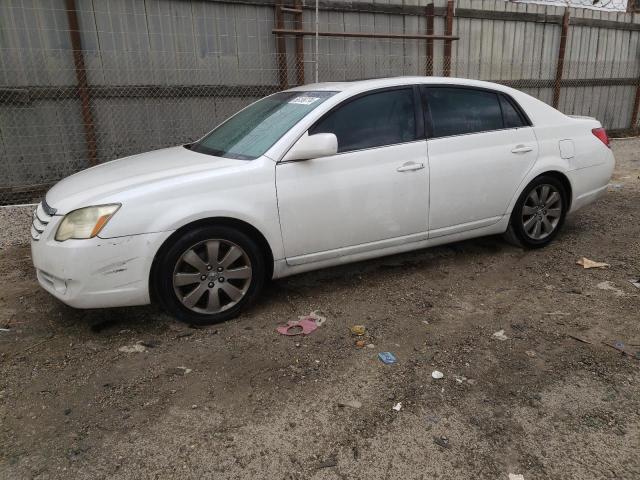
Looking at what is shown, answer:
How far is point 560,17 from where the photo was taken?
1029cm

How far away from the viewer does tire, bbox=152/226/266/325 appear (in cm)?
339

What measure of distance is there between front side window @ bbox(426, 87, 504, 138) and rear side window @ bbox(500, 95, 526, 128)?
47 mm

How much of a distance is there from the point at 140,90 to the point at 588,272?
18.2ft

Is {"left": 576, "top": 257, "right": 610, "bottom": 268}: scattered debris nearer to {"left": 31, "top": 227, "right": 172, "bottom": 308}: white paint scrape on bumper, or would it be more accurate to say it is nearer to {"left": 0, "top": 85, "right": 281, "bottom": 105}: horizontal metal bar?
{"left": 31, "top": 227, "right": 172, "bottom": 308}: white paint scrape on bumper

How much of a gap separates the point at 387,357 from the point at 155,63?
5.27 metres

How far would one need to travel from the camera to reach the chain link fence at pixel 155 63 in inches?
242

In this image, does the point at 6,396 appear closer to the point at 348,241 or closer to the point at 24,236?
the point at 348,241

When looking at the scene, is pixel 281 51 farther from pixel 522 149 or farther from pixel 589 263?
pixel 589 263

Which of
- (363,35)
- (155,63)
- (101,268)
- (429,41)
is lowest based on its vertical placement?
(101,268)

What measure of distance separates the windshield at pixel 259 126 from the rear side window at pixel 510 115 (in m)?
1.65

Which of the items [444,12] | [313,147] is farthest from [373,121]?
[444,12]

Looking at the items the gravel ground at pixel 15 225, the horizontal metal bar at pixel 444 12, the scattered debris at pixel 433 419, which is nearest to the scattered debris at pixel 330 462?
the scattered debris at pixel 433 419

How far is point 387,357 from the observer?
316cm

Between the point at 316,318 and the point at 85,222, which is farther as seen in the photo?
the point at 316,318
